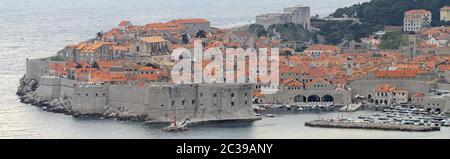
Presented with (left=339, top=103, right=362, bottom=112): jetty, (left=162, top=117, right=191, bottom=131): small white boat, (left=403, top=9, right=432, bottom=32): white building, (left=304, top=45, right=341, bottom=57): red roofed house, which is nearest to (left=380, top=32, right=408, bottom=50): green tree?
(left=304, top=45, right=341, bottom=57): red roofed house

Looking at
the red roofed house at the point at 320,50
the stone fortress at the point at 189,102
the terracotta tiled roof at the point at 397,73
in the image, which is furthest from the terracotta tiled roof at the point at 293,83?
the red roofed house at the point at 320,50

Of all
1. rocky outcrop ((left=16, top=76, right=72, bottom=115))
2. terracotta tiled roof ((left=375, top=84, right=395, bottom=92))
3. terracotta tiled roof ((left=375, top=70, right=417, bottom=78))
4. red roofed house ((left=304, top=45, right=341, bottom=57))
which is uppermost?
red roofed house ((left=304, top=45, right=341, bottom=57))

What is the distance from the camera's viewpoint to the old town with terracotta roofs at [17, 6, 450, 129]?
1000 inches

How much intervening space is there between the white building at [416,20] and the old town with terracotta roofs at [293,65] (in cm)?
3

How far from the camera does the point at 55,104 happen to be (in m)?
25.7

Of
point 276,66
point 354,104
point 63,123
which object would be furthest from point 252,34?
point 63,123

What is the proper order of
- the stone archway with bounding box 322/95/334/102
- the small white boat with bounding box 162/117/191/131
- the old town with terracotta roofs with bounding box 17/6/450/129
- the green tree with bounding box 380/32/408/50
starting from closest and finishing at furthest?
the small white boat with bounding box 162/117/191/131, the old town with terracotta roofs with bounding box 17/6/450/129, the stone archway with bounding box 322/95/334/102, the green tree with bounding box 380/32/408/50

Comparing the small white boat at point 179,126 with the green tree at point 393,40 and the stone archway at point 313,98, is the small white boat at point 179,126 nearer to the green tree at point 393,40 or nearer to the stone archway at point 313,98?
the stone archway at point 313,98

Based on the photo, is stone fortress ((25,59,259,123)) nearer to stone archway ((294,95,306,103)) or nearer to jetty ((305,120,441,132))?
jetty ((305,120,441,132))

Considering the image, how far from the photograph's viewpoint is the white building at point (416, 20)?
36969 mm

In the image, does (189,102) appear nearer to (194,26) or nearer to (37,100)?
(37,100)

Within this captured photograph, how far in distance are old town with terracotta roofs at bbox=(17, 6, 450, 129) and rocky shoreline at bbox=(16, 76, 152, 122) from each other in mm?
169

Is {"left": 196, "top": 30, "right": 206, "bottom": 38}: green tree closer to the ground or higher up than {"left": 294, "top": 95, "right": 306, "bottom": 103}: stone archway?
higher up
